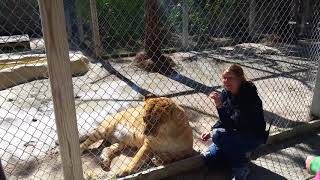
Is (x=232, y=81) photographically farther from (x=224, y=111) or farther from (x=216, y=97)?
(x=224, y=111)

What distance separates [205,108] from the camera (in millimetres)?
5898

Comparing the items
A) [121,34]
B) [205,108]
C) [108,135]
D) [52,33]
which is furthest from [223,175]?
[121,34]

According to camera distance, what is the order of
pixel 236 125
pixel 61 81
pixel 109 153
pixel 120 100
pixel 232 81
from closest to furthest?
pixel 61 81 < pixel 232 81 < pixel 236 125 < pixel 109 153 < pixel 120 100

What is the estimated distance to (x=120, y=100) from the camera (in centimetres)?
626

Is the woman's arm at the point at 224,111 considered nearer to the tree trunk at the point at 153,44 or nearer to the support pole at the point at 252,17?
the tree trunk at the point at 153,44

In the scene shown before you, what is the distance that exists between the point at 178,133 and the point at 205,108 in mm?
2077

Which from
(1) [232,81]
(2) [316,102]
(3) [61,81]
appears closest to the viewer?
(3) [61,81]

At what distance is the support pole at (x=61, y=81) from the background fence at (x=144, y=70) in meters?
1.08

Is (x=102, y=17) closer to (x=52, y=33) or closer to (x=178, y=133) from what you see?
(x=178, y=133)

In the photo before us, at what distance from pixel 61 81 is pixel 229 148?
6.54 feet

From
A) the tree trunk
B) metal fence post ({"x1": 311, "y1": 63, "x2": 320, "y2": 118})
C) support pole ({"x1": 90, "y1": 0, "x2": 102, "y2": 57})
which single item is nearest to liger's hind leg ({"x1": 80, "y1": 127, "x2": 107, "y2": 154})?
metal fence post ({"x1": 311, "y1": 63, "x2": 320, "y2": 118})

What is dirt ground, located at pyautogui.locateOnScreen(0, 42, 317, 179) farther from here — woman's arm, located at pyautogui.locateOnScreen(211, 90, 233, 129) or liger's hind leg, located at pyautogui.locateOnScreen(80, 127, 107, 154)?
woman's arm, located at pyautogui.locateOnScreen(211, 90, 233, 129)

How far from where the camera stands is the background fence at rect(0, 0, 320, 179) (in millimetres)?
4848

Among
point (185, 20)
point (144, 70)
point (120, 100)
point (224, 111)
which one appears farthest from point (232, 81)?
point (185, 20)
